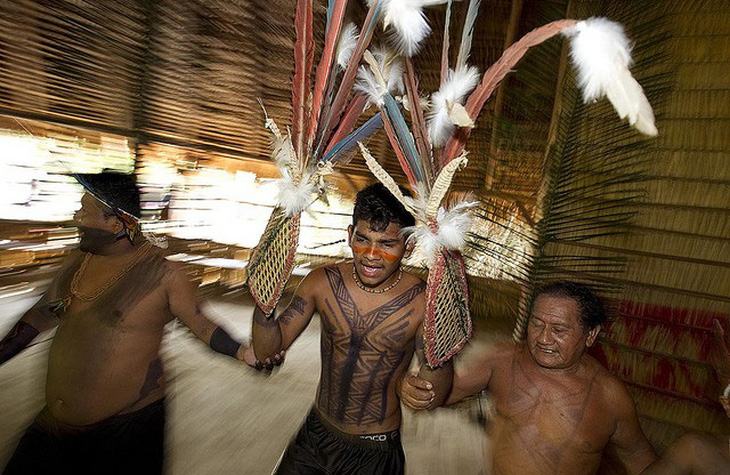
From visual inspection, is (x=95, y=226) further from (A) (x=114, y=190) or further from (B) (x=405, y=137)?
(B) (x=405, y=137)

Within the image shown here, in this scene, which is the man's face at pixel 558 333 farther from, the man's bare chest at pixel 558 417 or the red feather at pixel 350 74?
the red feather at pixel 350 74

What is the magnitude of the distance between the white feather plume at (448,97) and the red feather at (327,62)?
32cm

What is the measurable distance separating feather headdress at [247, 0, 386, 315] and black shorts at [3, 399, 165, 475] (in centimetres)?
105

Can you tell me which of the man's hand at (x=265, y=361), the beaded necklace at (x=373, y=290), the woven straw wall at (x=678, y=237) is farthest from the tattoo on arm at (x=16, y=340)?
the woven straw wall at (x=678, y=237)

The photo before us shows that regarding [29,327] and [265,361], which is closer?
[265,361]

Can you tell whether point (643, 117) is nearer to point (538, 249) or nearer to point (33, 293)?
point (538, 249)

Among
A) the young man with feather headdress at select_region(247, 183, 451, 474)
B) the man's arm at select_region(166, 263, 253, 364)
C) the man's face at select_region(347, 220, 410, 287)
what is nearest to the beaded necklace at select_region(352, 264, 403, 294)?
the young man with feather headdress at select_region(247, 183, 451, 474)

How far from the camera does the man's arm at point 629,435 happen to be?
181cm

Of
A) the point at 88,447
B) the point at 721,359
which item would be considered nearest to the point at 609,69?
the point at 721,359

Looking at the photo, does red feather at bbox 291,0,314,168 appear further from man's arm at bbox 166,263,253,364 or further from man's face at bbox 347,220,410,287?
man's arm at bbox 166,263,253,364

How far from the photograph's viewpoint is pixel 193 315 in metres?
2.11

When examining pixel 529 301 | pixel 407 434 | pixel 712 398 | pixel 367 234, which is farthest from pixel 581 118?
pixel 407 434

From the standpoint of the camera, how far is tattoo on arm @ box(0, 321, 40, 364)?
2045 mm

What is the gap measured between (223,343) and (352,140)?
3.81ft
